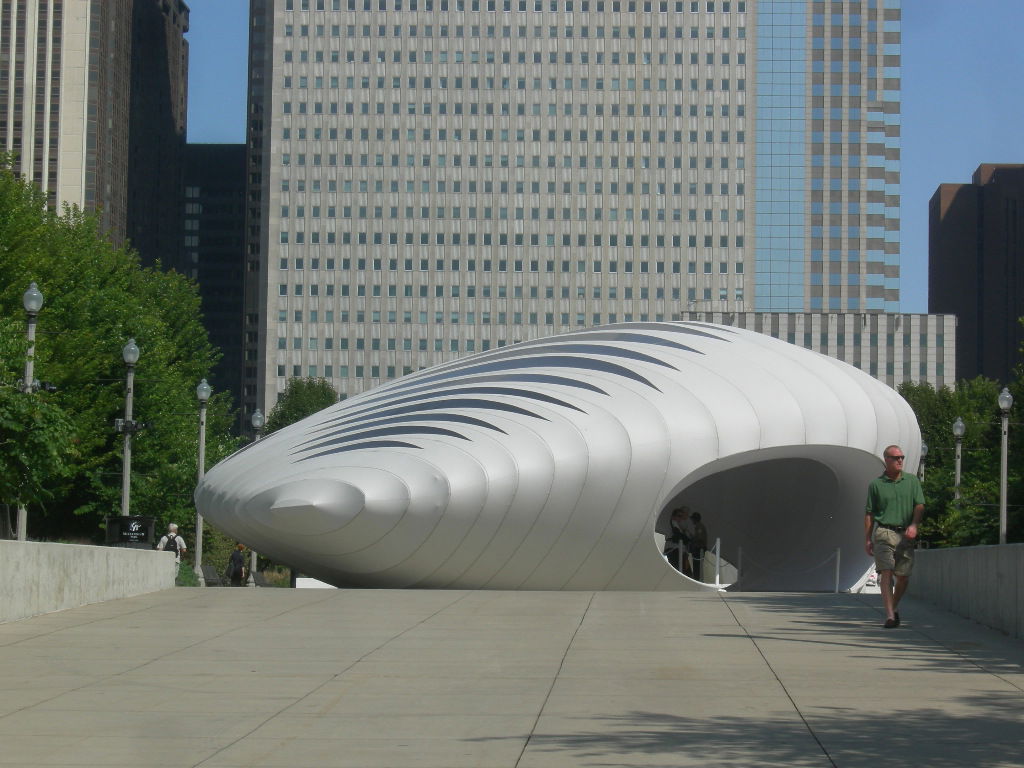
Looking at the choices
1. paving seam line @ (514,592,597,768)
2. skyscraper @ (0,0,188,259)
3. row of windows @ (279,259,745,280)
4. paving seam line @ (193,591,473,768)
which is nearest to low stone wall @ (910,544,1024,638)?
paving seam line @ (514,592,597,768)

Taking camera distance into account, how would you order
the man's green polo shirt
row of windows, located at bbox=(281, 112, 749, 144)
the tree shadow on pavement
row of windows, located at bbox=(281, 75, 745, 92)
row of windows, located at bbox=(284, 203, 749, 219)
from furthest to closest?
1. row of windows, located at bbox=(281, 75, 745, 92)
2. row of windows, located at bbox=(281, 112, 749, 144)
3. row of windows, located at bbox=(284, 203, 749, 219)
4. the man's green polo shirt
5. the tree shadow on pavement

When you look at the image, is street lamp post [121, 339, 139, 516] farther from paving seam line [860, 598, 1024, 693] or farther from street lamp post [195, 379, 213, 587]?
paving seam line [860, 598, 1024, 693]

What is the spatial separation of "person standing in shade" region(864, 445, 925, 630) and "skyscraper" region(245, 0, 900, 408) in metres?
142

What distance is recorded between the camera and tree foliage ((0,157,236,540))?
4166 cm

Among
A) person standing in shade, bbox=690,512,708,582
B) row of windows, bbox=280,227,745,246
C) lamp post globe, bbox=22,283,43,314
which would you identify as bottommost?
person standing in shade, bbox=690,512,708,582

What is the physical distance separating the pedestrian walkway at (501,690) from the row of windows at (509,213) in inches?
5637

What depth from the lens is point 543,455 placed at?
28.4 meters

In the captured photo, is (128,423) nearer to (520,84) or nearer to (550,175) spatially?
(550,175)

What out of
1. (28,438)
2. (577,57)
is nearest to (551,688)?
(28,438)

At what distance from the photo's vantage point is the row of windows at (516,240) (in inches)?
6201

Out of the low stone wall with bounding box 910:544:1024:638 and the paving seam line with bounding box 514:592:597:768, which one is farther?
the low stone wall with bounding box 910:544:1024:638

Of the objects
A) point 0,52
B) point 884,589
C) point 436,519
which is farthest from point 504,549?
point 0,52

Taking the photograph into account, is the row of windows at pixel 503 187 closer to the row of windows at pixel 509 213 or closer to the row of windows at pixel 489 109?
the row of windows at pixel 509 213

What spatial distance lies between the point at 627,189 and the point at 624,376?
12922 centimetres
